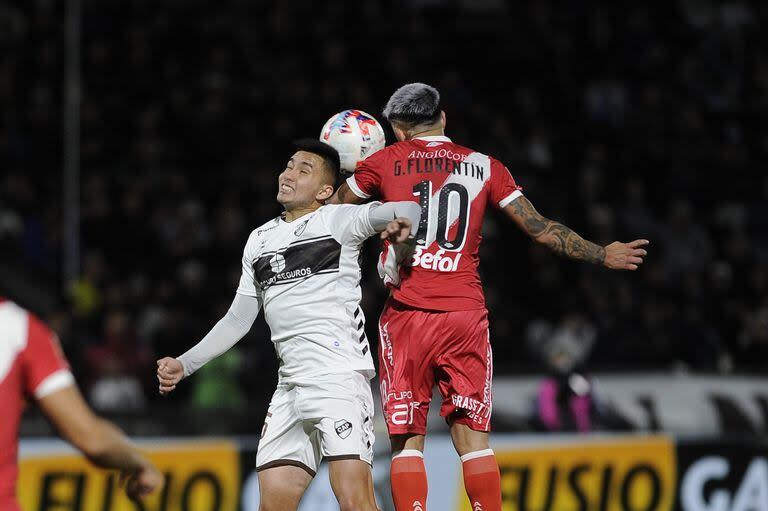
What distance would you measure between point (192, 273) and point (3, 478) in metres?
9.75

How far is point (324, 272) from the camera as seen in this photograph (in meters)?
6.07

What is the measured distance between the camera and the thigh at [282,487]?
6055 millimetres

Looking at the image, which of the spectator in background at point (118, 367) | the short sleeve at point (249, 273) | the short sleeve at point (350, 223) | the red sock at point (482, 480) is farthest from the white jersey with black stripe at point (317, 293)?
the spectator in background at point (118, 367)

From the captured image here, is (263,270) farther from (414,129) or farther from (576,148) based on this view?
(576,148)

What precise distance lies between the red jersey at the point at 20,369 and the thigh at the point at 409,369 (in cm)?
276

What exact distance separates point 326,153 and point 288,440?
1412mm

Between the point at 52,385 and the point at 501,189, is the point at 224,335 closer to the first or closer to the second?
the point at 501,189

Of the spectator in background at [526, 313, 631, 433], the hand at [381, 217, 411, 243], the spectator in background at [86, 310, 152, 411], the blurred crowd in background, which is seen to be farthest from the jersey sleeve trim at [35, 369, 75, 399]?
the spectator in background at [526, 313, 631, 433]

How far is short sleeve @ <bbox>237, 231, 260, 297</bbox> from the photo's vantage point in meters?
6.30

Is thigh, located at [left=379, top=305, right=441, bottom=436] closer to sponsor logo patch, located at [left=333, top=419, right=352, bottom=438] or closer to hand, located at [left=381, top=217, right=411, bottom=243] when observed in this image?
sponsor logo patch, located at [left=333, top=419, right=352, bottom=438]

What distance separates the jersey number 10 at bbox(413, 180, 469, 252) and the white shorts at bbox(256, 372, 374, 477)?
0.78 metres

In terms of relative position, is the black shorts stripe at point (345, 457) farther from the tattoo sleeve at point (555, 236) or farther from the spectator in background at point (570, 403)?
the spectator in background at point (570, 403)

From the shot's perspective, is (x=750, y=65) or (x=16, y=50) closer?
(x=16, y=50)

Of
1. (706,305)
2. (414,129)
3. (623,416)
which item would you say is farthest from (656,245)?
(414,129)
